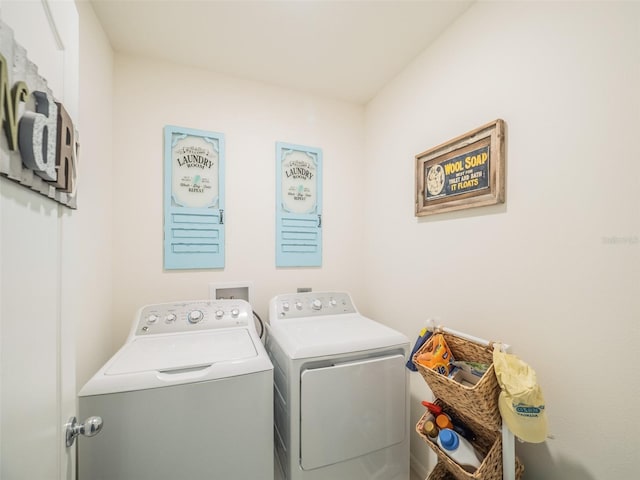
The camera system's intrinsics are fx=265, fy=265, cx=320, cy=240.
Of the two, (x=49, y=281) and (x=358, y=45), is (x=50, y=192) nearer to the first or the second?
(x=49, y=281)

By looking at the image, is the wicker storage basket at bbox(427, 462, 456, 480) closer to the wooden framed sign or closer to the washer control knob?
the wooden framed sign

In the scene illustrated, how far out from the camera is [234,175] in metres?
1.96

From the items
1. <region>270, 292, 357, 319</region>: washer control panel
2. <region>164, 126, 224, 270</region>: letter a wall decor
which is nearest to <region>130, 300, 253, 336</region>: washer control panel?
<region>270, 292, 357, 319</region>: washer control panel

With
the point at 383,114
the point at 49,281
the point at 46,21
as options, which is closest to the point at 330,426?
the point at 49,281

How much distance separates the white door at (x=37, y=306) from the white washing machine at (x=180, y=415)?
220 mm

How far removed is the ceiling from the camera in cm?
140

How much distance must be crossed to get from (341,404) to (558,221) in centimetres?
124

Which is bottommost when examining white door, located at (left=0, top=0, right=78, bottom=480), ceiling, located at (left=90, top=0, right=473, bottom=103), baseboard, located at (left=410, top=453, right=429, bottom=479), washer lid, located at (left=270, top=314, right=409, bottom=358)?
baseboard, located at (left=410, top=453, right=429, bottom=479)

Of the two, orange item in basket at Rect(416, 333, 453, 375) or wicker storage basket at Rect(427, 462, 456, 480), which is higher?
orange item in basket at Rect(416, 333, 453, 375)

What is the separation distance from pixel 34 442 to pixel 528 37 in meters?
2.05

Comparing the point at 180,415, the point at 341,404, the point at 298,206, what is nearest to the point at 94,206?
the point at 180,415

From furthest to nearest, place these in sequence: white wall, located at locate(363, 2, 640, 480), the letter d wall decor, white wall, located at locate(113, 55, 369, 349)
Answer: white wall, located at locate(113, 55, 369, 349) → white wall, located at locate(363, 2, 640, 480) → the letter d wall decor

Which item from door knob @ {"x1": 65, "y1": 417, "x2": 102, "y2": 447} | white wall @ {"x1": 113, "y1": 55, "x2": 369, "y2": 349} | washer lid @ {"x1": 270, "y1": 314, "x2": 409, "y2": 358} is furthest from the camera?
white wall @ {"x1": 113, "y1": 55, "x2": 369, "y2": 349}

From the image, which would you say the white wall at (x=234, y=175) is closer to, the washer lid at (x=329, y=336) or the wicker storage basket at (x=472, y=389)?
the washer lid at (x=329, y=336)
